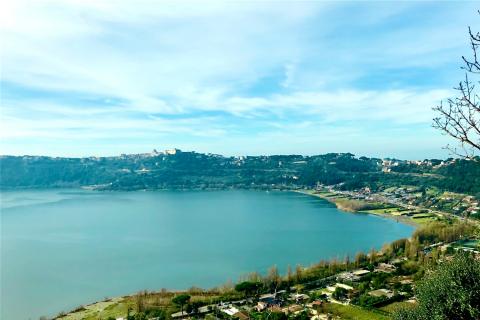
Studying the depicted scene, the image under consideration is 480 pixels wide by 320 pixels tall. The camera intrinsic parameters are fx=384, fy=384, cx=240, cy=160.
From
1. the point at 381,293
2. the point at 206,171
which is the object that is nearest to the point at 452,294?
the point at 381,293

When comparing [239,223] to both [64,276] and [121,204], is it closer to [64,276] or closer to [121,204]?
[64,276]

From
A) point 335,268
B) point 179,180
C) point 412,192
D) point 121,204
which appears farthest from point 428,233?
point 179,180

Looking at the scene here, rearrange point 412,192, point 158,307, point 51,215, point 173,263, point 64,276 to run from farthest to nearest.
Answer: point 412,192, point 51,215, point 173,263, point 64,276, point 158,307

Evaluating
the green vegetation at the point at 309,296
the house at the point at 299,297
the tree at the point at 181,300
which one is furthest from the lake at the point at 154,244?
the house at the point at 299,297

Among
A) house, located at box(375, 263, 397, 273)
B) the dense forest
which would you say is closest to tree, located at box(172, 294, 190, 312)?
house, located at box(375, 263, 397, 273)

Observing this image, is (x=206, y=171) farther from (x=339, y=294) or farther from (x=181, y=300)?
(x=339, y=294)

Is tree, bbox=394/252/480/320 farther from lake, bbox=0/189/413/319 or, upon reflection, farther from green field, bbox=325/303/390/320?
lake, bbox=0/189/413/319
